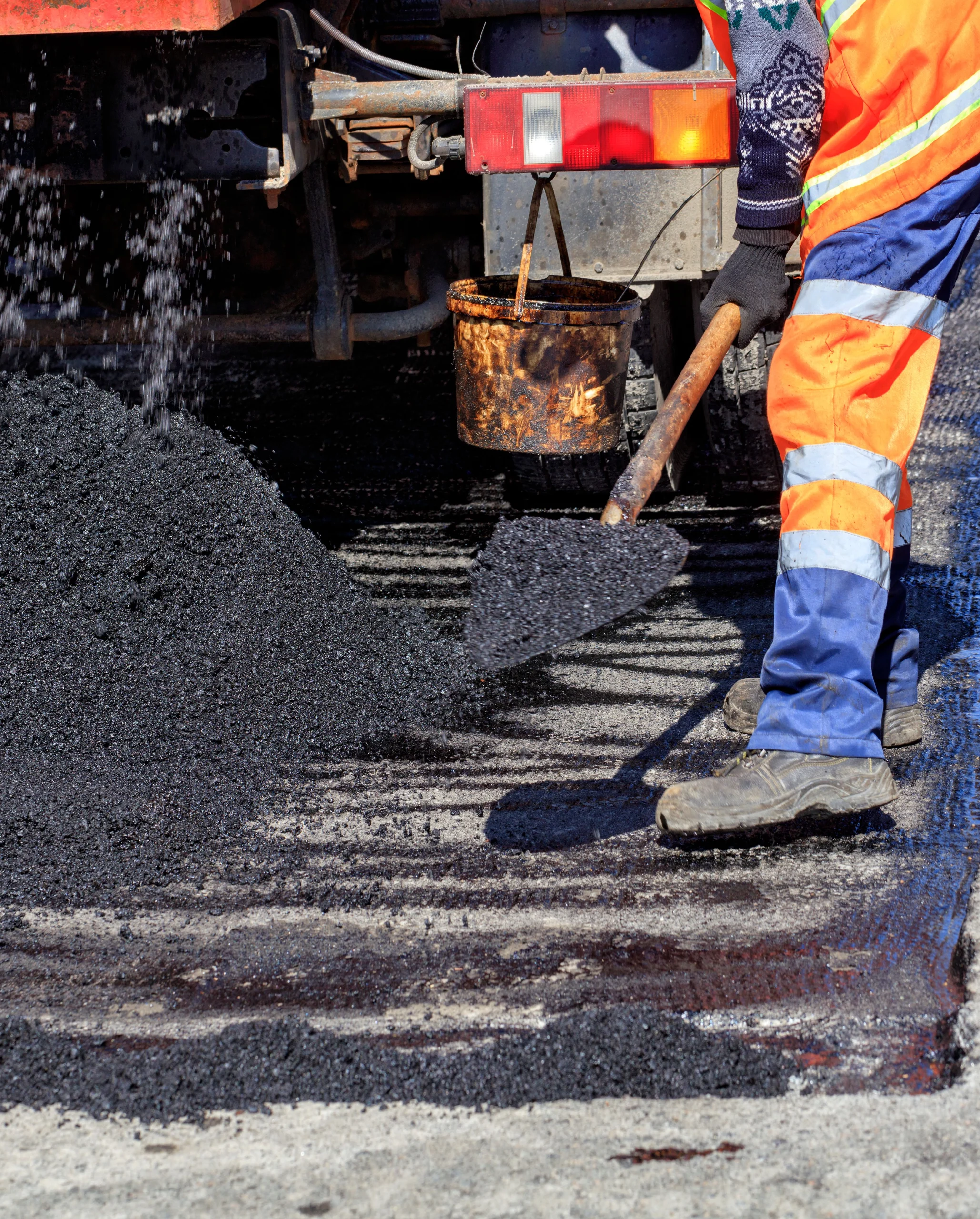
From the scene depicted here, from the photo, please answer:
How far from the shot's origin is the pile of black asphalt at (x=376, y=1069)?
5.58ft

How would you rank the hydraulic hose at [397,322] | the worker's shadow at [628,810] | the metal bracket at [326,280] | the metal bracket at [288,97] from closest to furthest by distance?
the worker's shadow at [628,810]
the metal bracket at [288,97]
the metal bracket at [326,280]
the hydraulic hose at [397,322]

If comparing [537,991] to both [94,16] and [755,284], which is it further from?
[94,16]

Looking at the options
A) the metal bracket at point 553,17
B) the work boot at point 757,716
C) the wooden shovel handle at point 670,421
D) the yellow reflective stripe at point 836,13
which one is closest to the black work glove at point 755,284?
the wooden shovel handle at point 670,421

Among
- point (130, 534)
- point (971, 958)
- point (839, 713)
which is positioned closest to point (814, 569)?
point (839, 713)

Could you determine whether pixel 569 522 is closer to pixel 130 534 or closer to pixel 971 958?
pixel 971 958

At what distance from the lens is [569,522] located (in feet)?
7.76

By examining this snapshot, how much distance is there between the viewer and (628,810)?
8.59 feet

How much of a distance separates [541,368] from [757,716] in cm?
97

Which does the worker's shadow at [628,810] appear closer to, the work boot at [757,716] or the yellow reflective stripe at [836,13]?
the work boot at [757,716]

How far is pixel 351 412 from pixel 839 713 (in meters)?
3.50

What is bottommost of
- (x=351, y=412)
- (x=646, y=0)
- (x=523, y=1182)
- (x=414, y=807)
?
(x=523, y=1182)

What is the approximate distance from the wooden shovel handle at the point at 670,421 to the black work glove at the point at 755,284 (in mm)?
22

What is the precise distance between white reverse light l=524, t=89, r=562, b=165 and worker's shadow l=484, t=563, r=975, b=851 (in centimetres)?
128

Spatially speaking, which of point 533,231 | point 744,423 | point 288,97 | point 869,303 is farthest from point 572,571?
point 744,423
